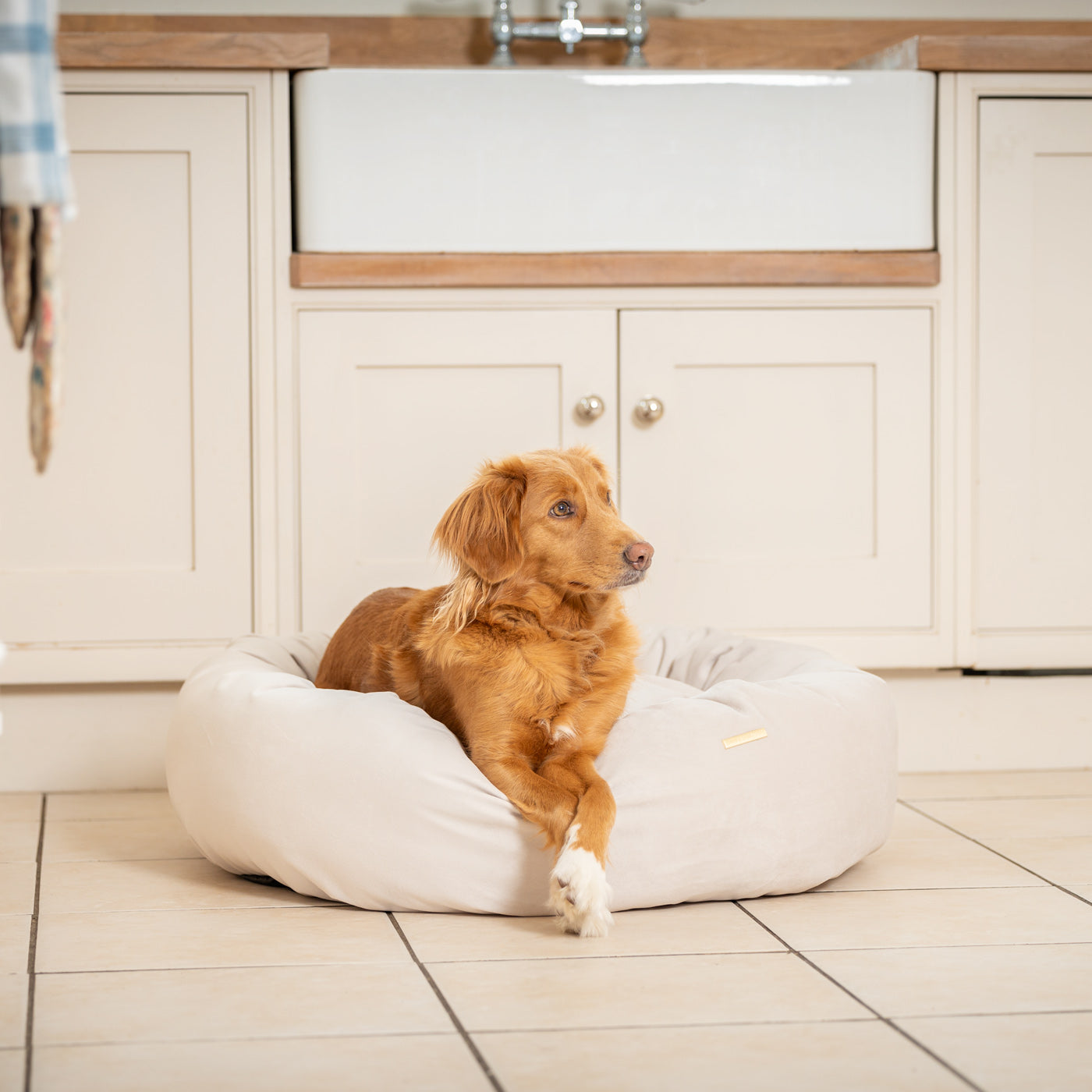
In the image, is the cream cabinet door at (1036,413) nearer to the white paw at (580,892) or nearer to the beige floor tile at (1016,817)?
the beige floor tile at (1016,817)

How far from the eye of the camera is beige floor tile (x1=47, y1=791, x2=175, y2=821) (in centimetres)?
261

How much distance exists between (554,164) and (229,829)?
4.93 feet

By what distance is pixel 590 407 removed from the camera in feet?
9.16

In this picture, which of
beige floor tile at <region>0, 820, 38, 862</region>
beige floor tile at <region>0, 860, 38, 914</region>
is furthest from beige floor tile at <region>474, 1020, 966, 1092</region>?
beige floor tile at <region>0, 820, 38, 862</region>

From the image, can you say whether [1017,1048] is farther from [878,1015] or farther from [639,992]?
[639,992]

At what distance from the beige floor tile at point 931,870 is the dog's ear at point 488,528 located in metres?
0.71

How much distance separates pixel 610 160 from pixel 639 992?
1786 millimetres

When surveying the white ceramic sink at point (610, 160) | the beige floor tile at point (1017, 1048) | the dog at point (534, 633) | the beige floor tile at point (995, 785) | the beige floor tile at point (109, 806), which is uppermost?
the white ceramic sink at point (610, 160)

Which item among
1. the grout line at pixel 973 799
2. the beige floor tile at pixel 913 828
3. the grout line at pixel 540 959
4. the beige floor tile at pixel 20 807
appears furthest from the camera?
the grout line at pixel 973 799

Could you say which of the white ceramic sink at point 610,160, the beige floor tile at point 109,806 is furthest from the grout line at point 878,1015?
the white ceramic sink at point 610,160

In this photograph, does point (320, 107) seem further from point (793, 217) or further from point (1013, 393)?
point (1013, 393)

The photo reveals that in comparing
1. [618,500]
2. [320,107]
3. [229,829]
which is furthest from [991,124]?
[229,829]

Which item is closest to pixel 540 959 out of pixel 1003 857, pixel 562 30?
pixel 1003 857

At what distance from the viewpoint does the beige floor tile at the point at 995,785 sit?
275 cm
